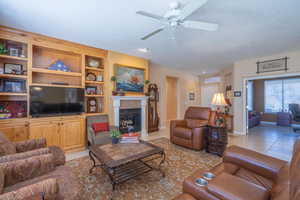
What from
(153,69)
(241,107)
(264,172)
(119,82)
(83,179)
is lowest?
(83,179)

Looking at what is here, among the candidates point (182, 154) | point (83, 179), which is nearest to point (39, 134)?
point (83, 179)

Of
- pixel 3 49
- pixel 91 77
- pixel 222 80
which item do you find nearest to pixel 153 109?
pixel 91 77

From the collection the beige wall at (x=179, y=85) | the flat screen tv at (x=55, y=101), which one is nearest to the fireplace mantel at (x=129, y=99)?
the flat screen tv at (x=55, y=101)

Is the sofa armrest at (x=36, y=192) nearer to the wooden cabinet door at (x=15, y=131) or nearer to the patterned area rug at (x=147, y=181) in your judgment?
the patterned area rug at (x=147, y=181)

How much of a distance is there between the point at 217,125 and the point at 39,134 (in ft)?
13.0

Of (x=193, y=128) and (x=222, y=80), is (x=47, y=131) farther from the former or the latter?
(x=222, y=80)

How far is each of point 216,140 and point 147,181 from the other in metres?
1.82

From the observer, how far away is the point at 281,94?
6.25 m

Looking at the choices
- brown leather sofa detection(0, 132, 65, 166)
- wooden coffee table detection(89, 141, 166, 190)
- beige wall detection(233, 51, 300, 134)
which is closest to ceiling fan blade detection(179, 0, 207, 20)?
wooden coffee table detection(89, 141, 166, 190)

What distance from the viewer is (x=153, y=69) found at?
5359 mm

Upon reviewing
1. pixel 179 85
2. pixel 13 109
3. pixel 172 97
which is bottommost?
pixel 13 109

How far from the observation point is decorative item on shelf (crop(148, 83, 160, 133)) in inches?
196

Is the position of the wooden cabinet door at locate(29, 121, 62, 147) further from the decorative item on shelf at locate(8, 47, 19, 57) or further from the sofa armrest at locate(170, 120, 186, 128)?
the sofa armrest at locate(170, 120, 186, 128)

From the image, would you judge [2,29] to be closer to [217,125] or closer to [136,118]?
[136,118]
